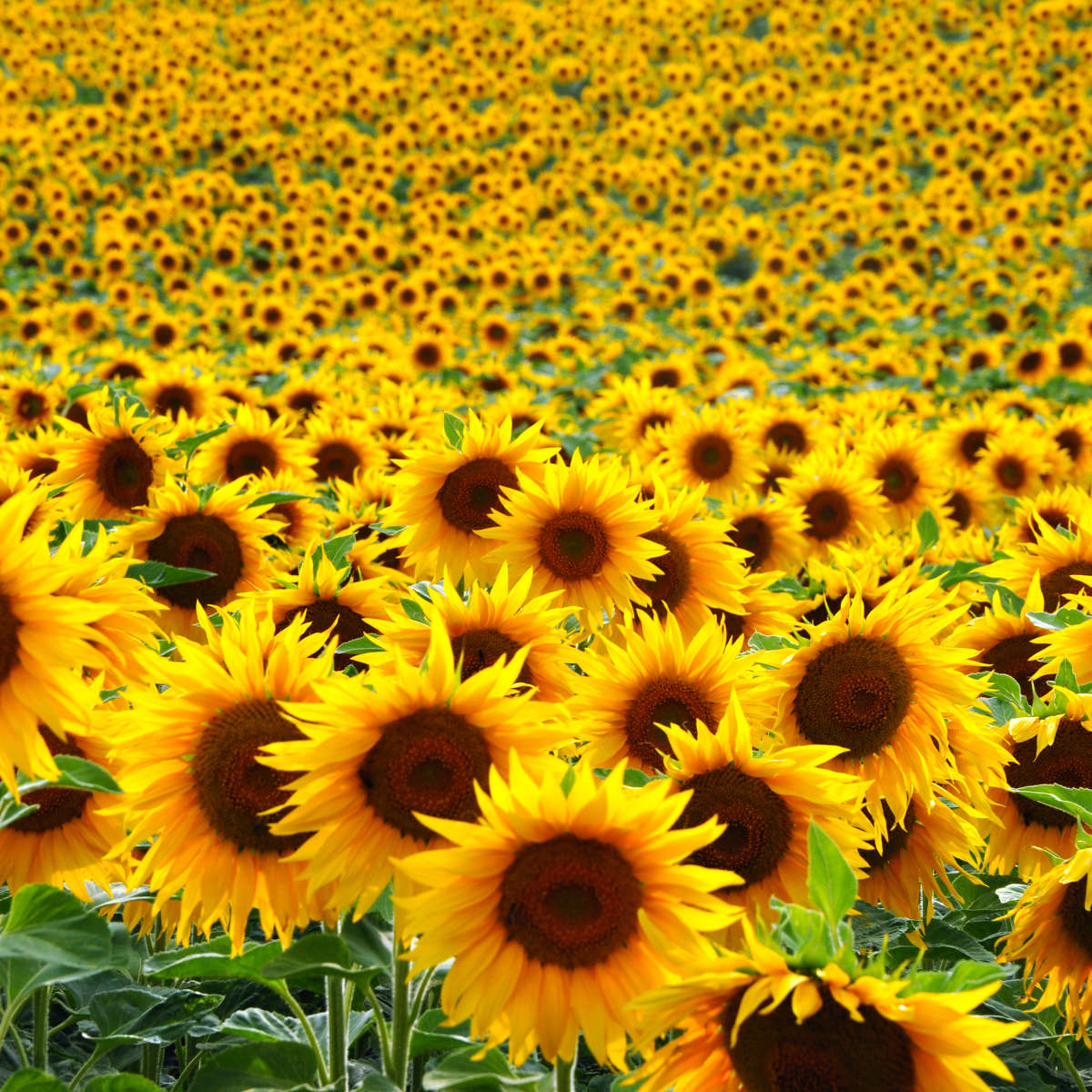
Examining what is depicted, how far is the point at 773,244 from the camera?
16.3 metres

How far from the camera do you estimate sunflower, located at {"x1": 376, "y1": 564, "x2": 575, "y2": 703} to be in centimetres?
235

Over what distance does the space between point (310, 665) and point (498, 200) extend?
1668cm

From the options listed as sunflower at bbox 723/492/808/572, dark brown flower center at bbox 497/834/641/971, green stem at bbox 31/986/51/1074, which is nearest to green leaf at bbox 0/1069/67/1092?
green stem at bbox 31/986/51/1074

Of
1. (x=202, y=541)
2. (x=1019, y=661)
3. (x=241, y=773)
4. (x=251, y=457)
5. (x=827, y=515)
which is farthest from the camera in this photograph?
(x=827, y=515)

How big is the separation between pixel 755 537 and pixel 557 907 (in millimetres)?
3155

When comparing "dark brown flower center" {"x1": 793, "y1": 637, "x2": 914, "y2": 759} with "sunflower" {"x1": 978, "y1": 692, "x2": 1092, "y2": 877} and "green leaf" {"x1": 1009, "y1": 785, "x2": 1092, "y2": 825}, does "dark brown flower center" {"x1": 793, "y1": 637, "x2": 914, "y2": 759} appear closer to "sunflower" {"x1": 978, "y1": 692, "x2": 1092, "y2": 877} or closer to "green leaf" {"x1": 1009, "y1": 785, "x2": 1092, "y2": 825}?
"sunflower" {"x1": 978, "y1": 692, "x2": 1092, "y2": 877}

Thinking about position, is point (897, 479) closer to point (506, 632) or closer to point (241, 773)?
point (506, 632)

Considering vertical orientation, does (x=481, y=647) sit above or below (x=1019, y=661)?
above

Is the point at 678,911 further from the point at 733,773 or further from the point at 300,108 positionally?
the point at 300,108

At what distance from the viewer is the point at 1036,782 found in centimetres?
268

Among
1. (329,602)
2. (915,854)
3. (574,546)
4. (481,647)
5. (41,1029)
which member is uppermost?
(481,647)

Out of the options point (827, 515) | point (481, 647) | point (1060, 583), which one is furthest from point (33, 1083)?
point (827, 515)

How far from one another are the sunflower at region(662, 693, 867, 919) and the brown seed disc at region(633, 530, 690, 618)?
1.22 meters

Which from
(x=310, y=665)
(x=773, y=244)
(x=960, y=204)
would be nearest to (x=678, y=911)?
(x=310, y=665)
